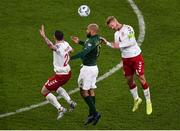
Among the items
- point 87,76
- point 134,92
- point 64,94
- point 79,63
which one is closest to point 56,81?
point 64,94

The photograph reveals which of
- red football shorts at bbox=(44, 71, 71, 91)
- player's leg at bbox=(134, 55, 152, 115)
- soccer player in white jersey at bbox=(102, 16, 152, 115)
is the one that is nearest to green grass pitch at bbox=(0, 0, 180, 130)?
player's leg at bbox=(134, 55, 152, 115)

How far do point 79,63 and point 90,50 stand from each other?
4.47m

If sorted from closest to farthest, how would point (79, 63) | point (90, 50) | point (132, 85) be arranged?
point (90, 50), point (132, 85), point (79, 63)

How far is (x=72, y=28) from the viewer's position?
26469 millimetres

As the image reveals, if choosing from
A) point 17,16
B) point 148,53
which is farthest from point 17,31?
point 148,53

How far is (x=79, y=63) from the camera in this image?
80.4ft

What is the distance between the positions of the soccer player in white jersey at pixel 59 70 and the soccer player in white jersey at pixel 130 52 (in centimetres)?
125

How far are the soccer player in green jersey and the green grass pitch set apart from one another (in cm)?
47

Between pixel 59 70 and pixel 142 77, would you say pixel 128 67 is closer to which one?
pixel 142 77

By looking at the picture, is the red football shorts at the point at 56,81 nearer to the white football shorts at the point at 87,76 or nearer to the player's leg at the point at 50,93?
the player's leg at the point at 50,93

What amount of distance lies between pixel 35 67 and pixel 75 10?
4.37m

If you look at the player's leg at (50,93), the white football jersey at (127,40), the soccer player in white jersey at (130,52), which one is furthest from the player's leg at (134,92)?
the player's leg at (50,93)

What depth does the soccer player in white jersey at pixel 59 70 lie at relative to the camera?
20312mm

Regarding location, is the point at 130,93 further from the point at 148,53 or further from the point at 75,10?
the point at 75,10
